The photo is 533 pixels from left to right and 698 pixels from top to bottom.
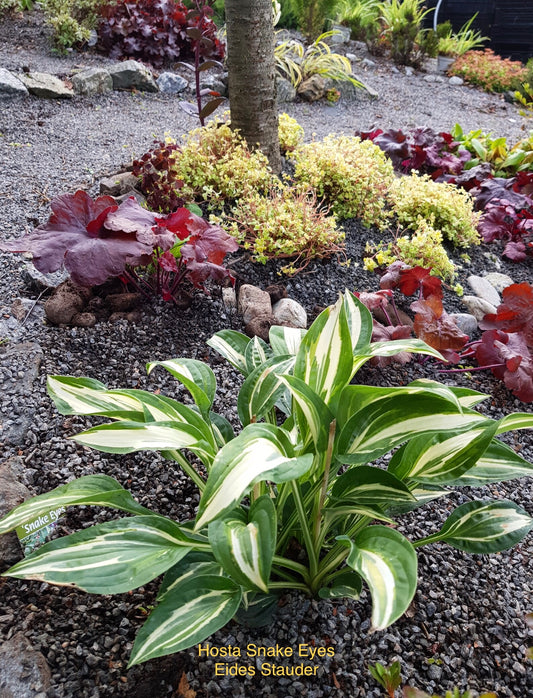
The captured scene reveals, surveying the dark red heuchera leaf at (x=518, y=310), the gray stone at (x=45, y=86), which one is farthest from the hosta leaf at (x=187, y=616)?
the gray stone at (x=45, y=86)

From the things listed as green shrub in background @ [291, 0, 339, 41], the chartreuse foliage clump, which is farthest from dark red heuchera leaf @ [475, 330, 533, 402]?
green shrub in background @ [291, 0, 339, 41]

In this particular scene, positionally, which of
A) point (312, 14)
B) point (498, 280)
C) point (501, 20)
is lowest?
point (498, 280)

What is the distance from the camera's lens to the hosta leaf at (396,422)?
1.01m

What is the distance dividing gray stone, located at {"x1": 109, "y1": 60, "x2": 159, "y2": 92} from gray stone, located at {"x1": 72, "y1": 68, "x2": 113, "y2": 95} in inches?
5.9

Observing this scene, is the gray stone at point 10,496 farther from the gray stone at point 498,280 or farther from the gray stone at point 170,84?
the gray stone at point 170,84

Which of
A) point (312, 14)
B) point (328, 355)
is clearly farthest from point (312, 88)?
point (328, 355)

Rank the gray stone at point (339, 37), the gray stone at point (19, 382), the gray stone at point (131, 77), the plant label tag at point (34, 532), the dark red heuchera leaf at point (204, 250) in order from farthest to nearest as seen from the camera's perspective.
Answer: the gray stone at point (339, 37) < the gray stone at point (131, 77) < the dark red heuchera leaf at point (204, 250) < the gray stone at point (19, 382) < the plant label tag at point (34, 532)

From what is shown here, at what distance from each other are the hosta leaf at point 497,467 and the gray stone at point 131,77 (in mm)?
5683

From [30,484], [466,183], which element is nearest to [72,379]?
[30,484]

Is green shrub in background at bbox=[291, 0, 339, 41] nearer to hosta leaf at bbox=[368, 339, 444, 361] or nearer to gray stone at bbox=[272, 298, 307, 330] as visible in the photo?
gray stone at bbox=[272, 298, 307, 330]

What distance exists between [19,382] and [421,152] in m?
3.48

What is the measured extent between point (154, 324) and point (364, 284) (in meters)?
1.15

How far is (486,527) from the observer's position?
1226mm

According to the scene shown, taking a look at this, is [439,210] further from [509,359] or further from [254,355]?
[254,355]
